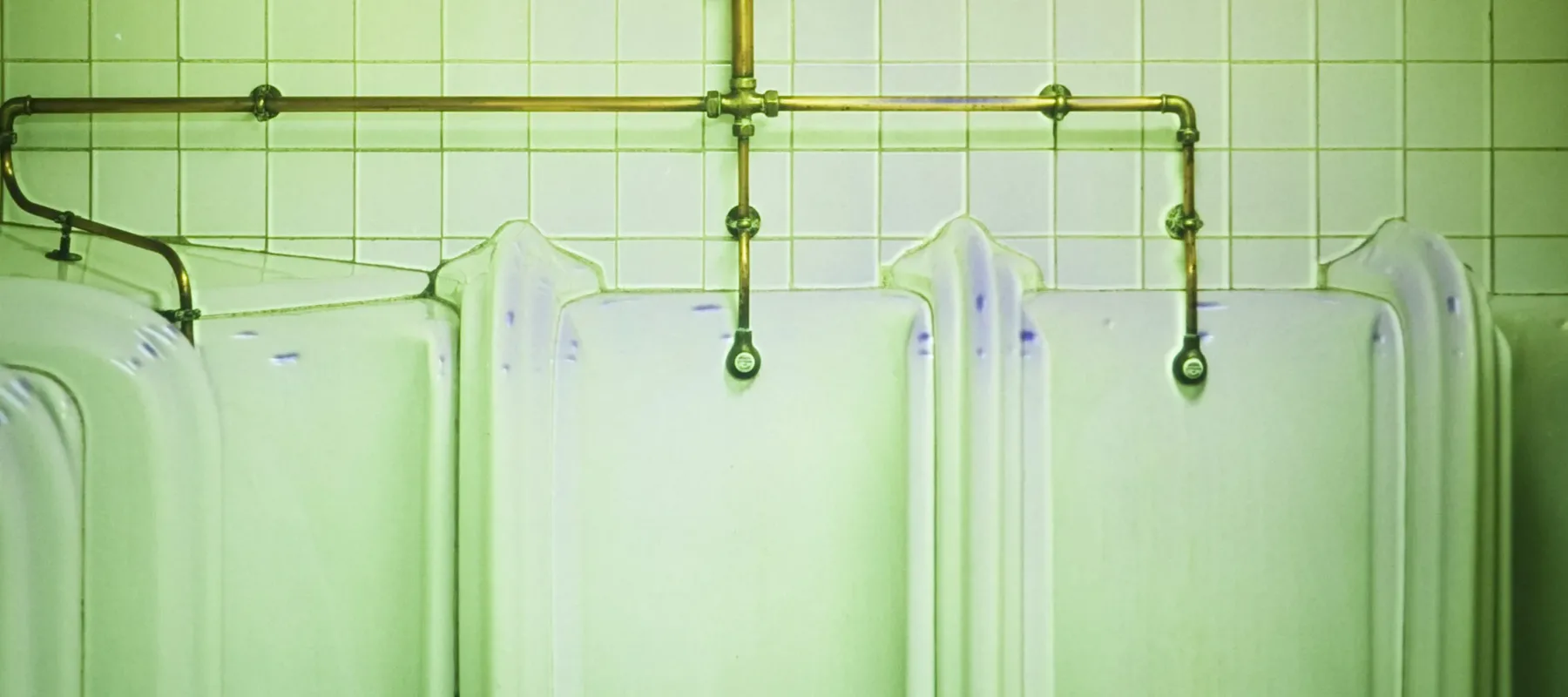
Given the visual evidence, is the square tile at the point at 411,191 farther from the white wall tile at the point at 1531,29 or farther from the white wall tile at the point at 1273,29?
the white wall tile at the point at 1531,29

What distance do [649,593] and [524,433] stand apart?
0.29 meters

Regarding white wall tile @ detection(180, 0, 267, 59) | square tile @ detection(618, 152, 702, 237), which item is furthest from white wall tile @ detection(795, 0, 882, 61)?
white wall tile @ detection(180, 0, 267, 59)

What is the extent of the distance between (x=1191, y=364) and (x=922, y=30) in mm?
645

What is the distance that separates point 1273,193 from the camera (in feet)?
4.07

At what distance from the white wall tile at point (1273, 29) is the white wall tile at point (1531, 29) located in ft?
0.97

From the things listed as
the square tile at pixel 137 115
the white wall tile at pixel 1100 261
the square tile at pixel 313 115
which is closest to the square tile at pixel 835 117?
the white wall tile at pixel 1100 261

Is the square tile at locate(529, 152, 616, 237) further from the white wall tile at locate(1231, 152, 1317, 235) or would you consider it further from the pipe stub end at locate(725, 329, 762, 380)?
the white wall tile at locate(1231, 152, 1317, 235)

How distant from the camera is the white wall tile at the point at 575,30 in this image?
3.99 feet

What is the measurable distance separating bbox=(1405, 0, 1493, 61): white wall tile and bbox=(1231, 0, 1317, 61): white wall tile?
16cm

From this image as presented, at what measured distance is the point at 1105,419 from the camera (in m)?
1.17

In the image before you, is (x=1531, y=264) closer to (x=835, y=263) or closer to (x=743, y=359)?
(x=835, y=263)

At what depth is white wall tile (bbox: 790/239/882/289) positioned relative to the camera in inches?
48.3

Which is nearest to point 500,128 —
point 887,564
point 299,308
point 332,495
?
point 299,308

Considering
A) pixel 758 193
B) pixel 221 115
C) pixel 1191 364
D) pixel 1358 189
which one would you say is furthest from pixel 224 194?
pixel 1358 189
